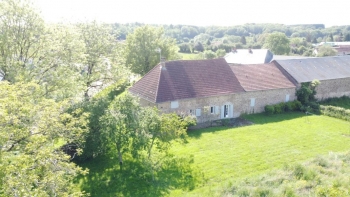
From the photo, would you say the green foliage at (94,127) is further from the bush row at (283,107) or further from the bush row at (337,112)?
the bush row at (337,112)

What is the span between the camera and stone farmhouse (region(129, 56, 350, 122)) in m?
26.8

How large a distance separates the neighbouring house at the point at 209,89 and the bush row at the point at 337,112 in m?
3.95

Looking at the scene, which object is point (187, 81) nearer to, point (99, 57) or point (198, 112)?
point (198, 112)

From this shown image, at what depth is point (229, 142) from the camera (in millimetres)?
22891

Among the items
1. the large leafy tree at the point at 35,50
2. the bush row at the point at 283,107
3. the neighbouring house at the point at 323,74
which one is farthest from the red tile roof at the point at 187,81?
the neighbouring house at the point at 323,74

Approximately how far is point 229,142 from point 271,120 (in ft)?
26.7

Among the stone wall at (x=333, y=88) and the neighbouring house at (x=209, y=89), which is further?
the stone wall at (x=333, y=88)

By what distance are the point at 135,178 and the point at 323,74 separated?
30.2m

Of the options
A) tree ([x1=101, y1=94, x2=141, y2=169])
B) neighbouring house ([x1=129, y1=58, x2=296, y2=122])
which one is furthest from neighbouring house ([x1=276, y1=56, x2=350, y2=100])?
tree ([x1=101, y1=94, x2=141, y2=169])

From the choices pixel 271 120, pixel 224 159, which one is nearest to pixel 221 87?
pixel 271 120

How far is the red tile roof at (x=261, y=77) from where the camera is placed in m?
31.2

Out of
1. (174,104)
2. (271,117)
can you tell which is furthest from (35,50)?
(271,117)

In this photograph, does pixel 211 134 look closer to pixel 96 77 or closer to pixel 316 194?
pixel 316 194

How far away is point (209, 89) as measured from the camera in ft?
92.9
